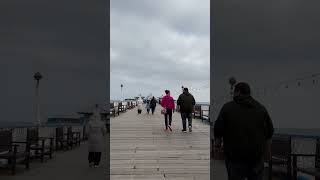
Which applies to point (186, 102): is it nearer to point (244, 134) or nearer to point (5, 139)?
point (5, 139)

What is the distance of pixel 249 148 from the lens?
249 inches

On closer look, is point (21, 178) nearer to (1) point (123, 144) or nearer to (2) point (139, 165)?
(2) point (139, 165)

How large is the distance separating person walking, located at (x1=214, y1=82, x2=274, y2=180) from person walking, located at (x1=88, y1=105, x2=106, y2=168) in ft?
23.3

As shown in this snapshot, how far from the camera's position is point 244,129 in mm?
6352

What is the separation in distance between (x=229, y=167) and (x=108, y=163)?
7742 mm

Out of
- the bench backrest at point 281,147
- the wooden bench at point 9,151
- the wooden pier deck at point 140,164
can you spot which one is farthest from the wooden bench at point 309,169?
the wooden bench at point 9,151

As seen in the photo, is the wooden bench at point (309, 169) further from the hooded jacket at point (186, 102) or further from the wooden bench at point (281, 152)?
the hooded jacket at point (186, 102)

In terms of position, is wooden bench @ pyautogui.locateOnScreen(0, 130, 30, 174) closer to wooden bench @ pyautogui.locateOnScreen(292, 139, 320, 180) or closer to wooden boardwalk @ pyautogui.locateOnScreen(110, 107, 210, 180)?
wooden boardwalk @ pyautogui.locateOnScreen(110, 107, 210, 180)

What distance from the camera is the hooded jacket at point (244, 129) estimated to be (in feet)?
20.8

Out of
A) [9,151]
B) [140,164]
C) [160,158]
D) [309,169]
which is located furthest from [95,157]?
[309,169]

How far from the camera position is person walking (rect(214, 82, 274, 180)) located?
634cm

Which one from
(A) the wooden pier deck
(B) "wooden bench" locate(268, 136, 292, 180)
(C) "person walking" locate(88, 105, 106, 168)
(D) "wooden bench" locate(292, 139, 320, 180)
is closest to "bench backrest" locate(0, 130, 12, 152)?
(A) the wooden pier deck

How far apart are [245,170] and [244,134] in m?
0.44

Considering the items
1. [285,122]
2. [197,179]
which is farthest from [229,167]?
[285,122]
